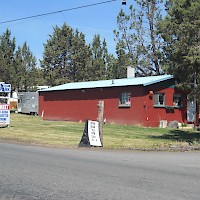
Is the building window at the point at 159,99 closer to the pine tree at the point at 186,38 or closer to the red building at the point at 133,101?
the red building at the point at 133,101

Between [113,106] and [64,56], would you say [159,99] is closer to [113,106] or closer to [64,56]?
[113,106]

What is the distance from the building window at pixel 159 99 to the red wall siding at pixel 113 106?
339 mm

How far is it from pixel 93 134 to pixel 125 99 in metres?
14.7

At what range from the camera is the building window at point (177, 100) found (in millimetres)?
32438

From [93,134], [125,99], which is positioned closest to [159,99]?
[125,99]

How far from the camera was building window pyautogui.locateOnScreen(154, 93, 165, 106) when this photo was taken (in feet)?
101

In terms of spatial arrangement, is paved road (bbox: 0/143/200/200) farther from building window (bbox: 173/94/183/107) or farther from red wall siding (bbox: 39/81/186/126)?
building window (bbox: 173/94/183/107)

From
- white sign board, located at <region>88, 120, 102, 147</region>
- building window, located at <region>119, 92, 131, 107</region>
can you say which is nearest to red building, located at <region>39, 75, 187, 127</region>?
building window, located at <region>119, 92, 131, 107</region>

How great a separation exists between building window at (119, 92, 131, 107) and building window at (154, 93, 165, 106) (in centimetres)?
208

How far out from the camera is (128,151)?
52.8 ft

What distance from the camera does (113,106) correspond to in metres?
32.4

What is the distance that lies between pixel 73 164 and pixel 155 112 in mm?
19918

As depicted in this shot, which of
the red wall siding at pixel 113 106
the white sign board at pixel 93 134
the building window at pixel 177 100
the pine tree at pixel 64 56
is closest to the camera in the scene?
the white sign board at pixel 93 134

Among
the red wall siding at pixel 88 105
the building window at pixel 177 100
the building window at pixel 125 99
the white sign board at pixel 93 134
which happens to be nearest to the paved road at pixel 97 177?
the white sign board at pixel 93 134
